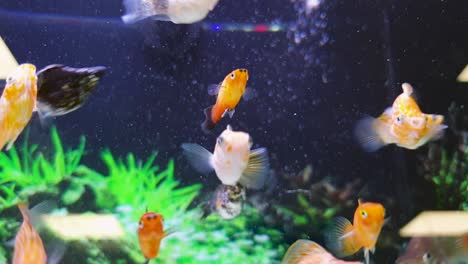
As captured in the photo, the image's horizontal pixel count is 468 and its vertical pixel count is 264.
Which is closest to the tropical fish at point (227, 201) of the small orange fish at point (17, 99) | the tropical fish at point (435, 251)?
the tropical fish at point (435, 251)

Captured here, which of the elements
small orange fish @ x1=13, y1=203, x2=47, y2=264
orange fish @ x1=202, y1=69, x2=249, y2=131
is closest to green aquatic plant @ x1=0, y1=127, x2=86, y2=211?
small orange fish @ x1=13, y1=203, x2=47, y2=264

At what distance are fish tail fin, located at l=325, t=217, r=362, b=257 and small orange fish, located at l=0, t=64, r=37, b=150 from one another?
1791 millimetres

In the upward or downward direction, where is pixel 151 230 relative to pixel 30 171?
downward

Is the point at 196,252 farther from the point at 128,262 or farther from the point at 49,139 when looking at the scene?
the point at 49,139

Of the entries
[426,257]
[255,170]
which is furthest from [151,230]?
[426,257]

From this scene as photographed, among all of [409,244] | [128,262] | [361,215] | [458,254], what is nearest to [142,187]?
[128,262]

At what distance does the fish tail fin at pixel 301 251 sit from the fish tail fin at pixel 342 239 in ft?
0.32

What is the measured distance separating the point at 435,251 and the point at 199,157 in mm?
1778

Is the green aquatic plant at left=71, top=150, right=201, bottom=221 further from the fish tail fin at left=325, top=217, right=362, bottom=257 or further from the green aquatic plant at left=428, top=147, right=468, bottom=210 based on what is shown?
the green aquatic plant at left=428, top=147, right=468, bottom=210

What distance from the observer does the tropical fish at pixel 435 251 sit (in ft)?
A: 10.1

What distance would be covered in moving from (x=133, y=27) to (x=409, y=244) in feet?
8.03

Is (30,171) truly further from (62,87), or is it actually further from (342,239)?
(342,239)

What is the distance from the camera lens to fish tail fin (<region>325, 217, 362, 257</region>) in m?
2.57

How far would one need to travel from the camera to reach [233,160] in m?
2.50
